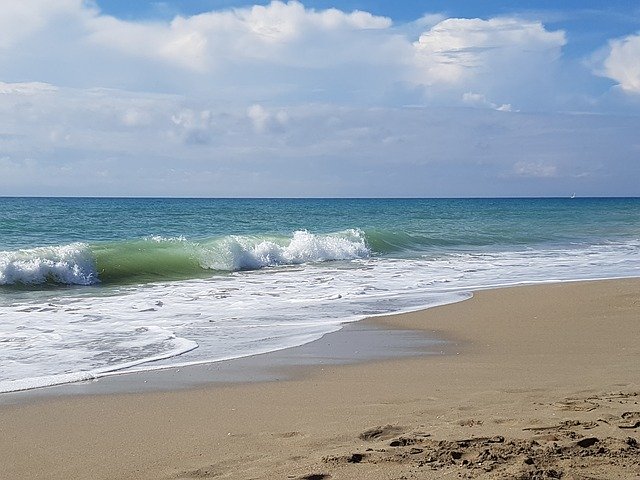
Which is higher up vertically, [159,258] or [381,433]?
[159,258]

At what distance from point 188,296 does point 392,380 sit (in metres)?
7.61

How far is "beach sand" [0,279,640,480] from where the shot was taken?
3.92m

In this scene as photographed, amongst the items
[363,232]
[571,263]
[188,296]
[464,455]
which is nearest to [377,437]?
[464,455]

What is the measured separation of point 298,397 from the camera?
563 cm

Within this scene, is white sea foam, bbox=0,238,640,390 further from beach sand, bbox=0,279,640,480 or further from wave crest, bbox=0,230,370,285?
beach sand, bbox=0,279,640,480

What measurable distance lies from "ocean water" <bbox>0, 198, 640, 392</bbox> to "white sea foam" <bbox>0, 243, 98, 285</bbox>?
0.11ft

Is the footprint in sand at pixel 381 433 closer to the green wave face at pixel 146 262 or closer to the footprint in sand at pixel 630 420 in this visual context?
the footprint in sand at pixel 630 420

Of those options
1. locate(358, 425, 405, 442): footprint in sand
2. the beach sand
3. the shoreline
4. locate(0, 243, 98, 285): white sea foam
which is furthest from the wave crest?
locate(358, 425, 405, 442): footprint in sand

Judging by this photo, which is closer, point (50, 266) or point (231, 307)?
point (231, 307)

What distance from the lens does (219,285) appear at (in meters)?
15.5

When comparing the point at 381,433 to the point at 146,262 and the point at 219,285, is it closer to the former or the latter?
the point at 219,285

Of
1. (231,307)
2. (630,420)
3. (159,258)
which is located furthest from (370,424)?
(159,258)

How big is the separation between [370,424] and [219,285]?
36.3 ft

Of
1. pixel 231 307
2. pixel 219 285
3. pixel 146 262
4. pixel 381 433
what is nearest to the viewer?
pixel 381 433
